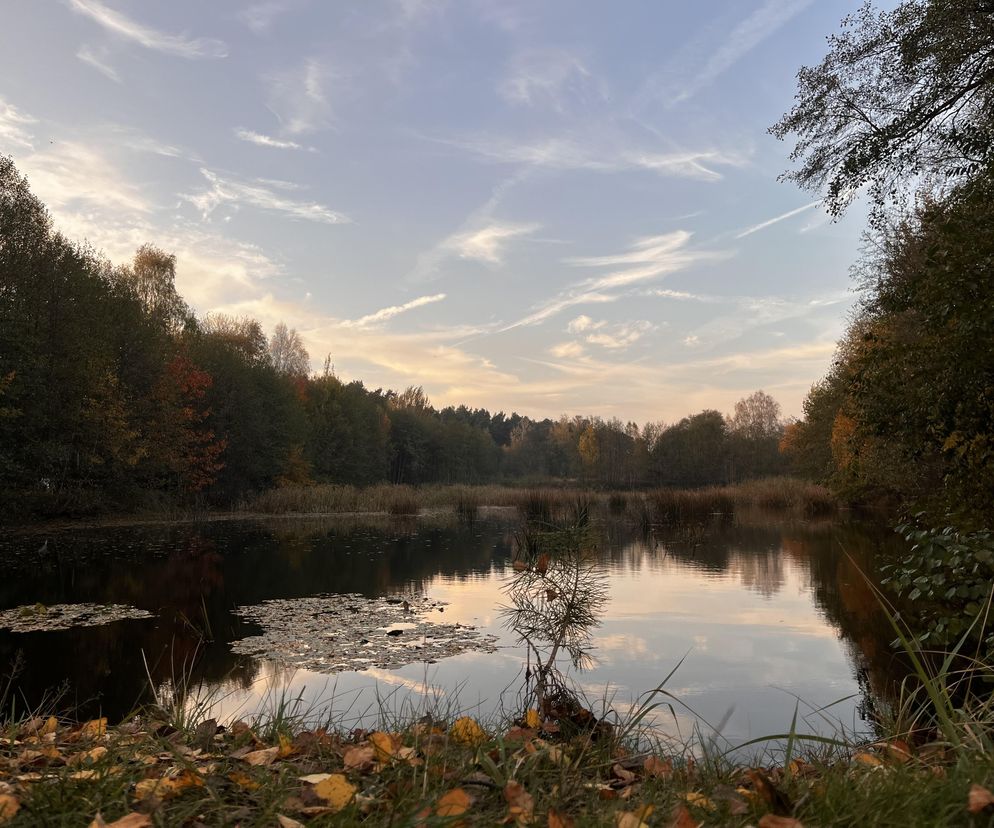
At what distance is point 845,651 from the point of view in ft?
27.2

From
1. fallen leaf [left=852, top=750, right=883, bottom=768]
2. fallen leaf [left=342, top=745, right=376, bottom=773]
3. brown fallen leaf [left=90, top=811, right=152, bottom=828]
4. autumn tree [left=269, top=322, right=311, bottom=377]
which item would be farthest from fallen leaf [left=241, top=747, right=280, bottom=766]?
autumn tree [left=269, top=322, right=311, bottom=377]

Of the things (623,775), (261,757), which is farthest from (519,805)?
(261,757)

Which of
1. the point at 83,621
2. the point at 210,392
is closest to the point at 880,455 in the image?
the point at 83,621

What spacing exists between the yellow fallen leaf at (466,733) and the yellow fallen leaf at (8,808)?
160 cm

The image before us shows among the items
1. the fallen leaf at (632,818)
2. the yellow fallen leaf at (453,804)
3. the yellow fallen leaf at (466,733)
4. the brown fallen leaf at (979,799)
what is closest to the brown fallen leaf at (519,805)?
the yellow fallen leaf at (453,804)

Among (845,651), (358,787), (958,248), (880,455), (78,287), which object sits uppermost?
(78,287)

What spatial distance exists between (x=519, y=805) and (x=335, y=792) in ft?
1.75

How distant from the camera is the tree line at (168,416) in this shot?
2173 centimetres

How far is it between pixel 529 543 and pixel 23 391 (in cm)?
1872

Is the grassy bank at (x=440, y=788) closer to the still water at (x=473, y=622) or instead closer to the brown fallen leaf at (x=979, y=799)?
the brown fallen leaf at (x=979, y=799)

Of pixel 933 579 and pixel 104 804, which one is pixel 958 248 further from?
pixel 104 804

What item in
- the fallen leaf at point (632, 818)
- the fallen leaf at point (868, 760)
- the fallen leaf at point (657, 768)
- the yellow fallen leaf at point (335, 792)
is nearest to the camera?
the fallen leaf at point (632, 818)

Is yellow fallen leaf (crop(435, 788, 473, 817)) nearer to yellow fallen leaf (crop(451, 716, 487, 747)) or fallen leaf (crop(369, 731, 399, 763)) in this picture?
fallen leaf (crop(369, 731, 399, 763))

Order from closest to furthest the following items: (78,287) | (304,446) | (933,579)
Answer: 1. (933,579)
2. (78,287)
3. (304,446)
